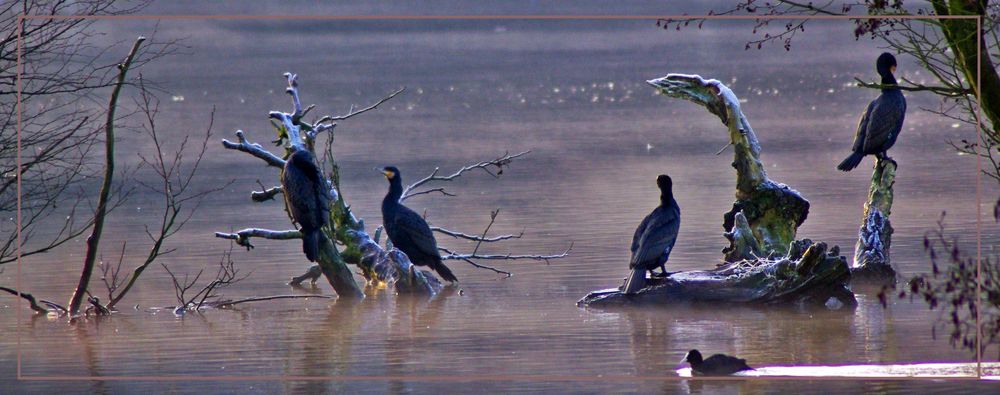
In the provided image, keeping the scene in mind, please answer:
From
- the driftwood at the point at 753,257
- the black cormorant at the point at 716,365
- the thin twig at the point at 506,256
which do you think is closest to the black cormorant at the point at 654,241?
the driftwood at the point at 753,257

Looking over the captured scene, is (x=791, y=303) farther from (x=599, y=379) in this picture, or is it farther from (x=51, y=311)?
(x=51, y=311)

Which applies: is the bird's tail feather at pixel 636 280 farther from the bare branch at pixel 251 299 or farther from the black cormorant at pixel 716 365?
the bare branch at pixel 251 299

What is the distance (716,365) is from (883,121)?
3806 millimetres

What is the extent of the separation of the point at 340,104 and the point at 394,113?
4154 mm

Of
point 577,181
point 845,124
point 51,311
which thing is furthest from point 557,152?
point 51,311

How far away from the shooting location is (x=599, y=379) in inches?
329

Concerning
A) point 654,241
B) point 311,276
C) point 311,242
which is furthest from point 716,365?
point 311,276

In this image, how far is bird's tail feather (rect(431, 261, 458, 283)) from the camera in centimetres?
1212

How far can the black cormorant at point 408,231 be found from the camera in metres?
11.9

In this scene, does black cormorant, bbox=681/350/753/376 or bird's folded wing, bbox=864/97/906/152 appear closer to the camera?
black cormorant, bbox=681/350/753/376

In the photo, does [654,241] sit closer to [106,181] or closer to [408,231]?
[408,231]

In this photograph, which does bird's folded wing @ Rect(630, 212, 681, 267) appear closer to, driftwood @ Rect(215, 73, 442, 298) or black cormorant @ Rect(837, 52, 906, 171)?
black cormorant @ Rect(837, 52, 906, 171)

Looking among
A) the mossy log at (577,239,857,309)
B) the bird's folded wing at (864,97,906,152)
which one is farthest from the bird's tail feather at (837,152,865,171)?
the mossy log at (577,239,857,309)

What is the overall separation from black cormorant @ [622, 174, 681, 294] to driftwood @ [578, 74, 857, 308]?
0.35 feet
